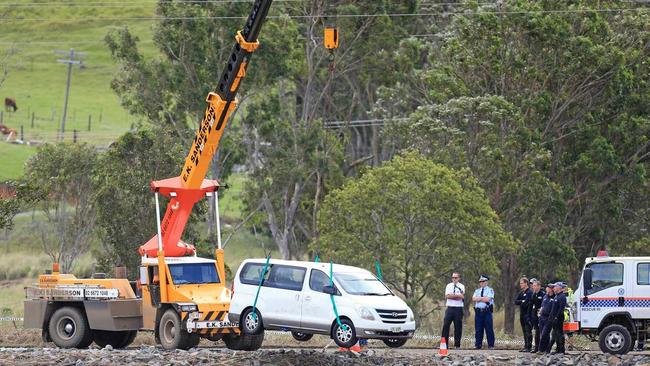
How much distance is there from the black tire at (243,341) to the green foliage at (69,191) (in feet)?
63.4

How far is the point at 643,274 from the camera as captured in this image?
90.3 feet

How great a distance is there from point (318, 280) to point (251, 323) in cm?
178

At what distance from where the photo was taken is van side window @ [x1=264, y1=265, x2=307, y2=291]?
95.0 ft

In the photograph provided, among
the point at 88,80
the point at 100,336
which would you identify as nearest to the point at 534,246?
the point at 100,336

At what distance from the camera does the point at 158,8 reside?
55.2 metres

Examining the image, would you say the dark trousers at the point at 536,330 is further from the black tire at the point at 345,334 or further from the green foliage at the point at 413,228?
the green foliage at the point at 413,228

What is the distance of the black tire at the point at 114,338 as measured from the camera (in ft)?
98.7

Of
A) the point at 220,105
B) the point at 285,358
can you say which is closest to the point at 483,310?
the point at 285,358

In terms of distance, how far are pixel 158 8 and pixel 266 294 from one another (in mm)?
28308

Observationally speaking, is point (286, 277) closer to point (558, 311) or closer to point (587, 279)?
point (558, 311)

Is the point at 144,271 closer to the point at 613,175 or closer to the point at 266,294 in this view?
the point at 266,294

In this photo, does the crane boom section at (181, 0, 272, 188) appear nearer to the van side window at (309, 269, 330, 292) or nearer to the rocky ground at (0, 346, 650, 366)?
the van side window at (309, 269, 330, 292)

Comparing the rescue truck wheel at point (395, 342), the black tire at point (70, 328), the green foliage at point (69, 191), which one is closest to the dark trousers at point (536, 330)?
the rescue truck wheel at point (395, 342)

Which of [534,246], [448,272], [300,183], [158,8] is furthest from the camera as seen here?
[300,183]
